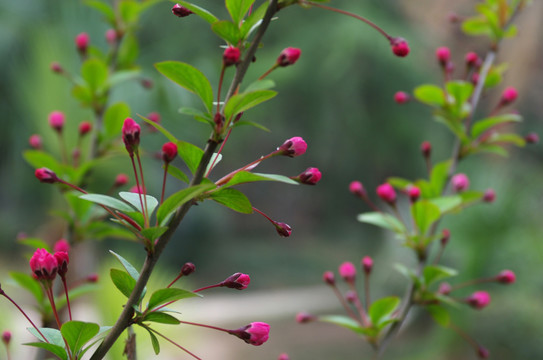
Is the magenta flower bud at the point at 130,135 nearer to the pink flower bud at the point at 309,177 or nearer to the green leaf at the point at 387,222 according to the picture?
the pink flower bud at the point at 309,177

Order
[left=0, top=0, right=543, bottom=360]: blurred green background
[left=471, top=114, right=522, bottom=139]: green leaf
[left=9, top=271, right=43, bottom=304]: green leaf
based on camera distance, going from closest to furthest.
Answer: [left=9, top=271, right=43, bottom=304]: green leaf, [left=471, top=114, right=522, bottom=139]: green leaf, [left=0, top=0, right=543, bottom=360]: blurred green background

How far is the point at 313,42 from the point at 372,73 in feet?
1.96

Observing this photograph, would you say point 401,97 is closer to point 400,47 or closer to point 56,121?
point 400,47

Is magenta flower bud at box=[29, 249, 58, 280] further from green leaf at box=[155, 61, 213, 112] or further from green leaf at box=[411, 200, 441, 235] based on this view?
green leaf at box=[411, 200, 441, 235]

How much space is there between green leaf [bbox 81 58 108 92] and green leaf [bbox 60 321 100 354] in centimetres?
40

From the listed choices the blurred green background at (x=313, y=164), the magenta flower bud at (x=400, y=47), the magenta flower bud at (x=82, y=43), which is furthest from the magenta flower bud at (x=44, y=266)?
the blurred green background at (x=313, y=164)

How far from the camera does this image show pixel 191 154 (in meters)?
0.34

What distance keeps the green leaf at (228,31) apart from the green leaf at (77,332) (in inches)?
7.3

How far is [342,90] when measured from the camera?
499cm

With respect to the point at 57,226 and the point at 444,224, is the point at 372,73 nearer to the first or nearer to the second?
the point at 444,224

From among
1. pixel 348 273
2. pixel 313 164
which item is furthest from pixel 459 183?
pixel 313 164

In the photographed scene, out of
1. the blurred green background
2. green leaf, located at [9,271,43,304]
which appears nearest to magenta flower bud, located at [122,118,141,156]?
green leaf, located at [9,271,43,304]

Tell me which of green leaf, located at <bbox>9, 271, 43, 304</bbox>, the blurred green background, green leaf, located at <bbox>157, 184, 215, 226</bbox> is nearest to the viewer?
green leaf, located at <bbox>157, 184, 215, 226</bbox>

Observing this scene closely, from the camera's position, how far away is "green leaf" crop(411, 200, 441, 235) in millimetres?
539
